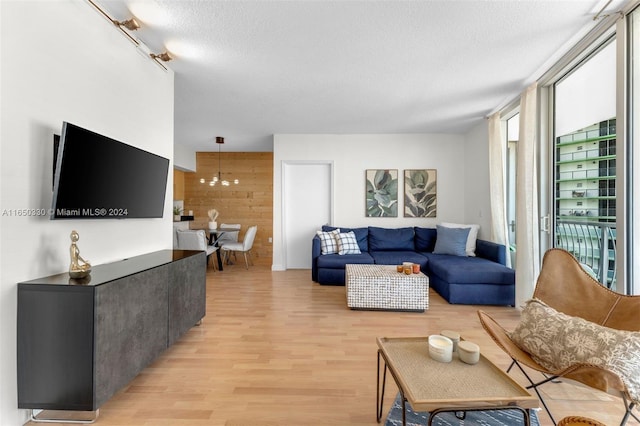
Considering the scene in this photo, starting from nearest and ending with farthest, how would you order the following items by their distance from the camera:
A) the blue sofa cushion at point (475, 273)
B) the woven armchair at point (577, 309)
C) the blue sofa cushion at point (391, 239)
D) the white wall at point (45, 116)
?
the woven armchair at point (577, 309), the white wall at point (45, 116), the blue sofa cushion at point (475, 273), the blue sofa cushion at point (391, 239)

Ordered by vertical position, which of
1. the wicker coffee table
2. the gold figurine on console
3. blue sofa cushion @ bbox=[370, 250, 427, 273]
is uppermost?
the gold figurine on console

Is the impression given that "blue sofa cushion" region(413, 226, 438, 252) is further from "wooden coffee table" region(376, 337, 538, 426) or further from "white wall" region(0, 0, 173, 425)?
"white wall" region(0, 0, 173, 425)

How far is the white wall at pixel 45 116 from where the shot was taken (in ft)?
5.05

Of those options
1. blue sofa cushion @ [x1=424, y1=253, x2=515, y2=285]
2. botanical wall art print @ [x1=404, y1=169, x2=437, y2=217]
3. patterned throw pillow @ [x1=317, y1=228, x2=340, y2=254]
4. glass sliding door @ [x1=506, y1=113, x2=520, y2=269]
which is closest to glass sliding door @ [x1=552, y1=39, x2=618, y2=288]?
blue sofa cushion @ [x1=424, y1=253, x2=515, y2=285]

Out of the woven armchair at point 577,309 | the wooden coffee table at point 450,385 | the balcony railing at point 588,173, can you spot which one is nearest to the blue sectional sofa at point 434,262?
the balcony railing at point 588,173

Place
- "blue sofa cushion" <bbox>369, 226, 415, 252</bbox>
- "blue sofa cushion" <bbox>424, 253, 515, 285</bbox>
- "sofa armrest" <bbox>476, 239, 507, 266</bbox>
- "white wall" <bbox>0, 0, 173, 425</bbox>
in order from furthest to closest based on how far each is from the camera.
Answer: "blue sofa cushion" <bbox>369, 226, 415, 252</bbox>
"sofa armrest" <bbox>476, 239, 507, 266</bbox>
"blue sofa cushion" <bbox>424, 253, 515, 285</bbox>
"white wall" <bbox>0, 0, 173, 425</bbox>

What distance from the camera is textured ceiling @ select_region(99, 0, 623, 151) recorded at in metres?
2.15

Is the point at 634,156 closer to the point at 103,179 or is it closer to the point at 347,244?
the point at 347,244

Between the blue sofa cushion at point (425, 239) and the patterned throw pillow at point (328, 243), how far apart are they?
4.89ft

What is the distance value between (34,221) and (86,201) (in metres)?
0.28

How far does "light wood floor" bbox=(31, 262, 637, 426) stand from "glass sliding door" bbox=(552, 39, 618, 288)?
1.04 m

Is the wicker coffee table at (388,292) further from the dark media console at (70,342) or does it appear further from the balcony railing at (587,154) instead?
the dark media console at (70,342)

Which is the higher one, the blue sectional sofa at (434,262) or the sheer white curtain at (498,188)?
the sheer white curtain at (498,188)

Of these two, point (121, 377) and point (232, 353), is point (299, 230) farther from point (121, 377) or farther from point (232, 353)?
point (121, 377)
